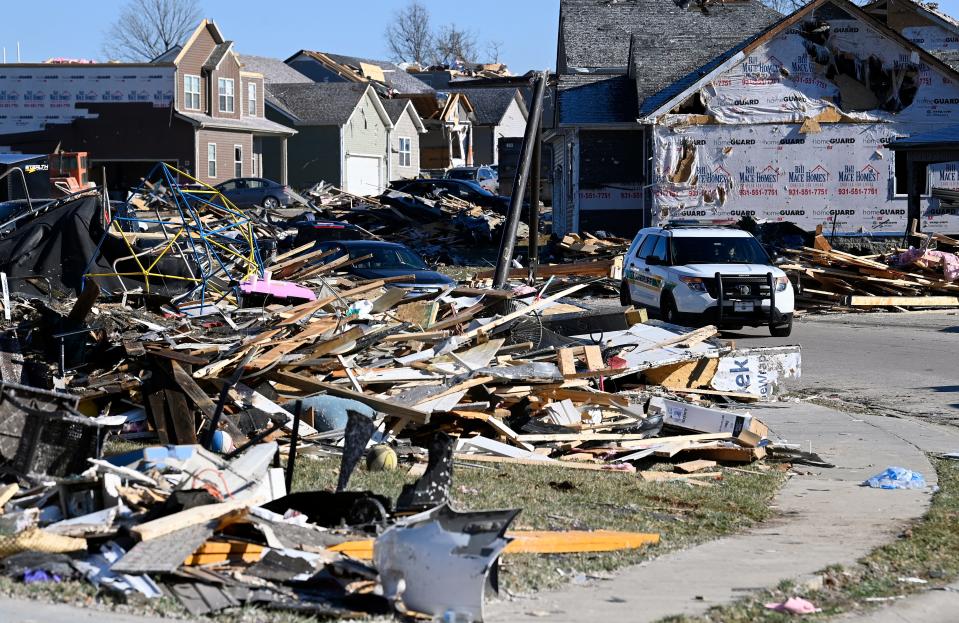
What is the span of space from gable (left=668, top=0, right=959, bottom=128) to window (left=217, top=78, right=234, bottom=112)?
30.4 meters

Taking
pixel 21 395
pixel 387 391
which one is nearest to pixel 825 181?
pixel 387 391

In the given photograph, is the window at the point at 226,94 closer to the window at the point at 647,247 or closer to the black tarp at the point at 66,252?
the window at the point at 647,247

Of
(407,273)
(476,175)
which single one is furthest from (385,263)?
(476,175)

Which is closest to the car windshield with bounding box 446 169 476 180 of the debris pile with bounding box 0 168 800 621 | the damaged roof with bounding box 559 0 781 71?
the damaged roof with bounding box 559 0 781 71

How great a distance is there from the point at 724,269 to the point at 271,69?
58.6m

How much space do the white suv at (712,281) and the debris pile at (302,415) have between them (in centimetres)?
335

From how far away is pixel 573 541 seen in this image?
7.27m

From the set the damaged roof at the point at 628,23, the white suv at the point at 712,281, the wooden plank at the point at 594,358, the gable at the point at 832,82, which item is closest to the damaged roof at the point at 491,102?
the damaged roof at the point at 628,23

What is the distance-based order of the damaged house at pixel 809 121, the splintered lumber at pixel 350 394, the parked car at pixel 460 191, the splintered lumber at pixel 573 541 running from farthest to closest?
the parked car at pixel 460 191
the damaged house at pixel 809 121
the splintered lumber at pixel 350 394
the splintered lumber at pixel 573 541

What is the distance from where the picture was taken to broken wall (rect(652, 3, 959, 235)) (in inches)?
1336

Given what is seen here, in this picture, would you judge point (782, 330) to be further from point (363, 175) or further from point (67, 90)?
point (363, 175)

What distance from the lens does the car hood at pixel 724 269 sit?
20.2m

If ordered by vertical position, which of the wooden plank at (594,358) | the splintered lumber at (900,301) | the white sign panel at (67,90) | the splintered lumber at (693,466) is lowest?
the splintered lumber at (693,466)

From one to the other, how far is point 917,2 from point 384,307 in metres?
34.2
